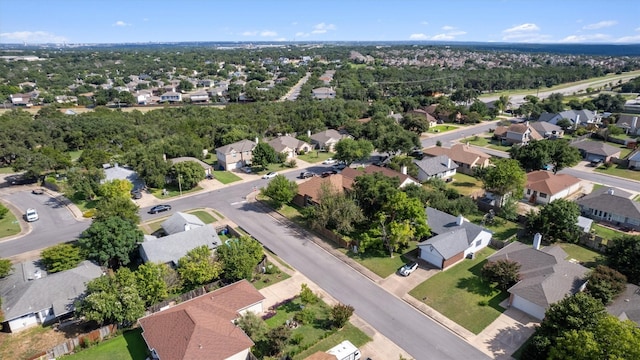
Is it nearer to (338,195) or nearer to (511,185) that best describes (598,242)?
(511,185)

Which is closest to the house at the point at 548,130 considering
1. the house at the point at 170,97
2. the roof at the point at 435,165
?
the roof at the point at 435,165

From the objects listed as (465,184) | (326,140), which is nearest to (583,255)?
(465,184)

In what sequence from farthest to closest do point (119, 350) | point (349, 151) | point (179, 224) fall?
point (349, 151) < point (179, 224) < point (119, 350)

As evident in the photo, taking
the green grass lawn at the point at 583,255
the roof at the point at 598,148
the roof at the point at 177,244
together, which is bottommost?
the green grass lawn at the point at 583,255

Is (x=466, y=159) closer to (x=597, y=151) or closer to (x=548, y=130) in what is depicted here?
(x=597, y=151)

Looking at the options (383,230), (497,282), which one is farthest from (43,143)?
(497,282)

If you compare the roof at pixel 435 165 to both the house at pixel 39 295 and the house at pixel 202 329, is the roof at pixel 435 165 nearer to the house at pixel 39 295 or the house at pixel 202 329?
the house at pixel 202 329
